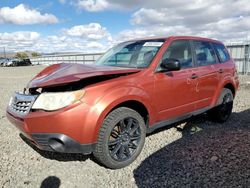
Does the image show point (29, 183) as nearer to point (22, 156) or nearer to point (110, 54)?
point (22, 156)

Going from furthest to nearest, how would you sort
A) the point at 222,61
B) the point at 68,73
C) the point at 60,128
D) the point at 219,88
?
the point at 222,61 → the point at 219,88 → the point at 68,73 → the point at 60,128

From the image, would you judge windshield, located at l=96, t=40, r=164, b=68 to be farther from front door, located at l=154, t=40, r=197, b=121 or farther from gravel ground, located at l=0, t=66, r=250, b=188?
gravel ground, located at l=0, t=66, r=250, b=188

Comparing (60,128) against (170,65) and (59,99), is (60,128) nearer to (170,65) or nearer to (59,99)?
(59,99)

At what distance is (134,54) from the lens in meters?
4.51

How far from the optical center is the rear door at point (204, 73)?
4.84 m

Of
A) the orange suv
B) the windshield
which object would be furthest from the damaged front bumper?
the windshield

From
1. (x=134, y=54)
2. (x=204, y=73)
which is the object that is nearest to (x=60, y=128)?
(x=134, y=54)

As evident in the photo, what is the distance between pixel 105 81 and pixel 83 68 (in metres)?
0.57

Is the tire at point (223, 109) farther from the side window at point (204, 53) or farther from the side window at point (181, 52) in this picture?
the side window at point (181, 52)

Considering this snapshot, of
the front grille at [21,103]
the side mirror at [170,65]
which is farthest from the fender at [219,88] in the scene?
the front grille at [21,103]

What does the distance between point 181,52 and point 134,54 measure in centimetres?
84

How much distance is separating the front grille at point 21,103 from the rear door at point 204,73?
2787 millimetres

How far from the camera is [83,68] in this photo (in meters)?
3.88

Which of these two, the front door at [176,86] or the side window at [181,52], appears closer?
the front door at [176,86]
